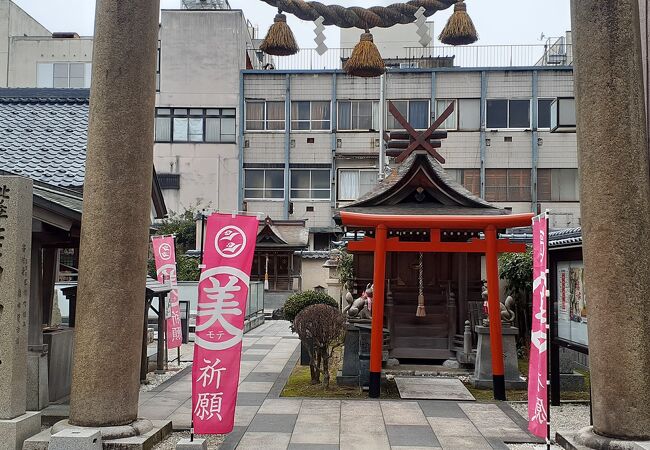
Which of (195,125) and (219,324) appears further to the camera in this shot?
(195,125)

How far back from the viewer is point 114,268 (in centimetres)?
750

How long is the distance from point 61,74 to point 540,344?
148 ft

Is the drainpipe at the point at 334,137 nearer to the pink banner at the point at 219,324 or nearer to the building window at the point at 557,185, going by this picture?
the building window at the point at 557,185

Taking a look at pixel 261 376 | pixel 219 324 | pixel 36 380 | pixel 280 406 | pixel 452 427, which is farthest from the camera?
pixel 261 376

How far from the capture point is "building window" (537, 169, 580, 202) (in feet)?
126

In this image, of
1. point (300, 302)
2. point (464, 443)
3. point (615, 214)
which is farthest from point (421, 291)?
point (615, 214)

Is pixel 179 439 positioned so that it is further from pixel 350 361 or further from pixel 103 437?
Answer: pixel 350 361

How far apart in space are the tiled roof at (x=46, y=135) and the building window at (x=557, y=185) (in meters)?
28.6

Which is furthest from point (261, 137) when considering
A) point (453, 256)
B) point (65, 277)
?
point (453, 256)

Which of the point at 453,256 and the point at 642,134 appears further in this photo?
the point at 453,256

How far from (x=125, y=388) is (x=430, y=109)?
34218 millimetres

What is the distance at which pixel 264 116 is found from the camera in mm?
40812

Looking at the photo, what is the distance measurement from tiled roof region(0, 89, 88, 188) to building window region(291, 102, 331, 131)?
78.1 ft

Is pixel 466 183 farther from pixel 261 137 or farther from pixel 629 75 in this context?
pixel 629 75
